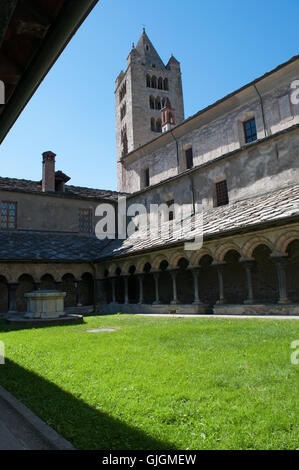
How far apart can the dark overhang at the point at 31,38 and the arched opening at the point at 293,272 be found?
11481 millimetres

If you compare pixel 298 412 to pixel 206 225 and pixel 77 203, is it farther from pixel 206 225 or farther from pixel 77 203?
pixel 77 203

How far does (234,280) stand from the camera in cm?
1428

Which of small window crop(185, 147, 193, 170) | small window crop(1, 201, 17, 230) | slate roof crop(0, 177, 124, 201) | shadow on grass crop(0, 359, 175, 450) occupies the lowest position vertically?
shadow on grass crop(0, 359, 175, 450)

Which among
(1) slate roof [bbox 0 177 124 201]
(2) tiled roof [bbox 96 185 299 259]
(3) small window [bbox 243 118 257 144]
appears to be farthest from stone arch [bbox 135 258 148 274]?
(3) small window [bbox 243 118 257 144]

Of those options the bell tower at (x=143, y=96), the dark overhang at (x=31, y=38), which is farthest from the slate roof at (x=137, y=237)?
the bell tower at (x=143, y=96)

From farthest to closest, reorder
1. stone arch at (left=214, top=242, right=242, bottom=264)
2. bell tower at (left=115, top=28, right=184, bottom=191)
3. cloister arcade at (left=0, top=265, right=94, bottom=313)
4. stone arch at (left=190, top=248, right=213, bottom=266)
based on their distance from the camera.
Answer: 1. bell tower at (left=115, top=28, right=184, bottom=191)
2. cloister arcade at (left=0, top=265, right=94, bottom=313)
3. stone arch at (left=190, top=248, right=213, bottom=266)
4. stone arch at (left=214, top=242, right=242, bottom=264)

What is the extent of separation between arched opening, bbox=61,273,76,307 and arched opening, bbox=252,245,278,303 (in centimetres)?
1032

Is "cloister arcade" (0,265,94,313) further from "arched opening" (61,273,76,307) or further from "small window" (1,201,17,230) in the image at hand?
"small window" (1,201,17,230)

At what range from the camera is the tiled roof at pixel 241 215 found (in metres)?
10.7

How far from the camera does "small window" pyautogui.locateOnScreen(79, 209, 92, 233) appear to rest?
72.0 ft

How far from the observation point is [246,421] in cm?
296

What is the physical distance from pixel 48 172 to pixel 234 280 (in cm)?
1365

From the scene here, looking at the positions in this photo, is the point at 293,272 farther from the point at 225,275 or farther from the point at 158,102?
the point at 158,102

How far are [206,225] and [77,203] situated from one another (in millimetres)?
10887
